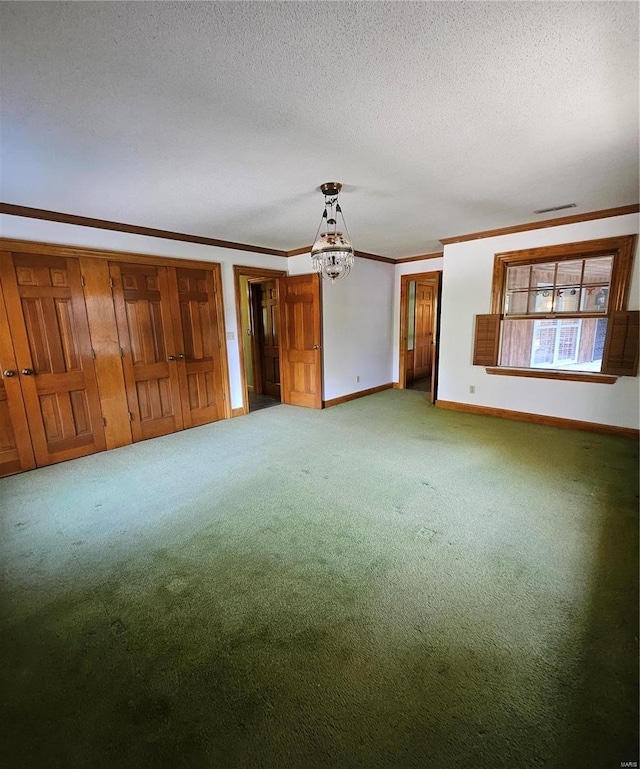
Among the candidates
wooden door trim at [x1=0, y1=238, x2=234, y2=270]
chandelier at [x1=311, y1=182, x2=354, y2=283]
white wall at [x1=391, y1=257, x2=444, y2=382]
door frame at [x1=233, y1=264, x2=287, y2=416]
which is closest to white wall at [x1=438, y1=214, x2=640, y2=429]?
white wall at [x1=391, y1=257, x2=444, y2=382]

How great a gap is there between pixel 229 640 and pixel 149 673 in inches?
12.6

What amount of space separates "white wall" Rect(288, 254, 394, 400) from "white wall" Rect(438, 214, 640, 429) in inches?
54.2

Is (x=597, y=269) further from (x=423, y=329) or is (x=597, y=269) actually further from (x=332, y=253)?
(x=332, y=253)

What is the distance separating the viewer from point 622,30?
1363 millimetres

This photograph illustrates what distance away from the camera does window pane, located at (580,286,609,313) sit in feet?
13.8

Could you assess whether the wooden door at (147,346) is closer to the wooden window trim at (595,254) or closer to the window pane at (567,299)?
the wooden window trim at (595,254)

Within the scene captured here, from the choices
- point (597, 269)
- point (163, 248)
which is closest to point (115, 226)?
point (163, 248)

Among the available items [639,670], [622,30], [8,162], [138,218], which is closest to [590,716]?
[639,670]

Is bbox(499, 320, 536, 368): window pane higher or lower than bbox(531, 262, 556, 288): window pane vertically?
lower

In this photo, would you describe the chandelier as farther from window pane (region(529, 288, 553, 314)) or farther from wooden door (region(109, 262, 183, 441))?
window pane (region(529, 288, 553, 314))

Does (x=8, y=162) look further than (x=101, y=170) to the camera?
No

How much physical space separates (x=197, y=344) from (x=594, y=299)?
16.7ft

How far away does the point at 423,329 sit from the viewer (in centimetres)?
729

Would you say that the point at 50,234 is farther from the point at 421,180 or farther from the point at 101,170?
the point at 421,180
